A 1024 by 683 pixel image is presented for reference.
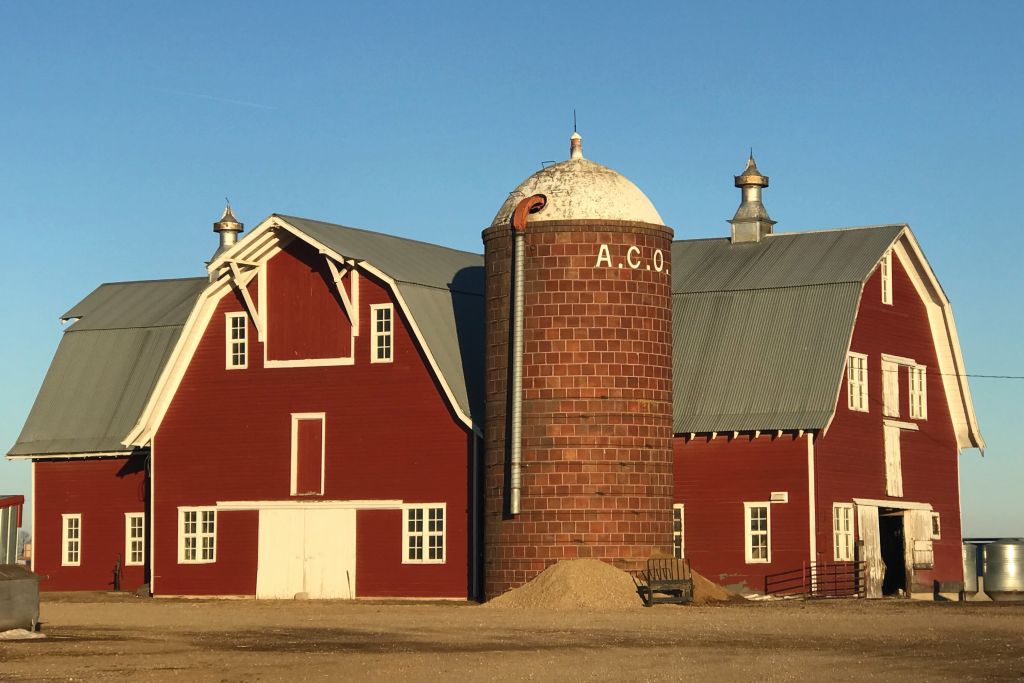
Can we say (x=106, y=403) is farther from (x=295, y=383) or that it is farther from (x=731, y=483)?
(x=731, y=483)

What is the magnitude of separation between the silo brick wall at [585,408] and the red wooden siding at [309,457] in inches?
242

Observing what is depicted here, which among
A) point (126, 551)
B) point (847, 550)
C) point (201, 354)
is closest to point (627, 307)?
point (847, 550)

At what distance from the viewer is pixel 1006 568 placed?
40.9 meters

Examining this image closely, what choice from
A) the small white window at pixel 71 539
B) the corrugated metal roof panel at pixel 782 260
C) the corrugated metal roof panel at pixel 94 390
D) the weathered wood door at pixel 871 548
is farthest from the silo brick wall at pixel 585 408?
the small white window at pixel 71 539

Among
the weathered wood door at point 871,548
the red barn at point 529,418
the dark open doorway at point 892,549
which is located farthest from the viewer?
the dark open doorway at point 892,549

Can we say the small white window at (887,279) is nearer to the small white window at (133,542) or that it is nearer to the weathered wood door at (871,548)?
the weathered wood door at (871,548)

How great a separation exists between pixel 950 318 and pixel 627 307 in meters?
12.6

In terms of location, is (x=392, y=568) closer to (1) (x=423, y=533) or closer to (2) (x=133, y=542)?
(1) (x=423, y=533)

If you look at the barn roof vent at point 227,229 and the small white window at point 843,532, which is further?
the barn roof vent at point 227,229

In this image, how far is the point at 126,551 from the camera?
155 feet

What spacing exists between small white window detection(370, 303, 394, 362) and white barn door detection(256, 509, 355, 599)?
12.5 feet

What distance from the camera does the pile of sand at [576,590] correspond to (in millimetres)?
35781

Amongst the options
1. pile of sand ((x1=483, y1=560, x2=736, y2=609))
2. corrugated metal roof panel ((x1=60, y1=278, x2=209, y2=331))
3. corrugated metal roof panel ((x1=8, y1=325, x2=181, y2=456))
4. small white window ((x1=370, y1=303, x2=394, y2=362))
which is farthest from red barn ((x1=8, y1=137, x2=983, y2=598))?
corrugated metal roof panel ((x1=60, y1=278, x2=209, y2=331))

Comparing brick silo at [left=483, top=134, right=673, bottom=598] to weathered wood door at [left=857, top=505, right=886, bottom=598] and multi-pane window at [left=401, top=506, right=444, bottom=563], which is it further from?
weathered wood door at [left=857, top=505, right=886, bottom=598]
